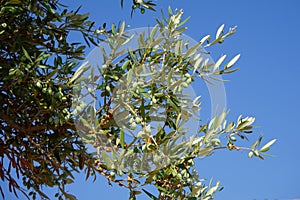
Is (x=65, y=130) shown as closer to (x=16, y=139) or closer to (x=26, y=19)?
(x=16, y=139)

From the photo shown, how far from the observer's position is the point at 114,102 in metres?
1.45

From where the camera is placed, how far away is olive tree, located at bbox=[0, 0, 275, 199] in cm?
138

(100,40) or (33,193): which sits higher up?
(100,40)

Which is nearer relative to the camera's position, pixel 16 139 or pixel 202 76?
pixel 202 76

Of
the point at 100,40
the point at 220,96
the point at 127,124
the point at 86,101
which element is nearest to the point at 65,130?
the point at 86,101

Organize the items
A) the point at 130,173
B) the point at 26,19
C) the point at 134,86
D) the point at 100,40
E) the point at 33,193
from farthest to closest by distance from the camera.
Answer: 1. the point at 33,193
2. the point at 100,40
3. the point at 26,19
4. the point at 130,173
5. the point at 134,86

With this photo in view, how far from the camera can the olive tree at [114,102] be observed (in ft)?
4.53

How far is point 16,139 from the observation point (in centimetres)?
173

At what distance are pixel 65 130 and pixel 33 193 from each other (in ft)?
1.88

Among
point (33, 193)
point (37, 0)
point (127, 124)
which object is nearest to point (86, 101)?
point (127, 124)

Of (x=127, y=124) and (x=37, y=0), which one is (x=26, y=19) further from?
(x=127, y=124)

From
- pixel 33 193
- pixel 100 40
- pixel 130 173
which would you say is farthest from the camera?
pixel 33 193

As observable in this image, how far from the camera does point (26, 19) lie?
1.72m

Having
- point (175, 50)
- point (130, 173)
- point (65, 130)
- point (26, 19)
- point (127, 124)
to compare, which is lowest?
point (130, 173)
